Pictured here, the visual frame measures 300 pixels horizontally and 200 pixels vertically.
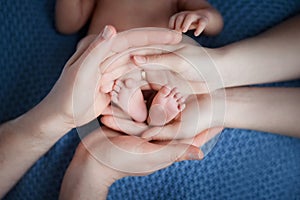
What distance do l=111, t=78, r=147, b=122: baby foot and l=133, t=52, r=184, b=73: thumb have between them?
1.5 inches

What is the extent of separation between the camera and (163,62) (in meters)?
0.73

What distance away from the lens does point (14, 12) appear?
0.88 meters

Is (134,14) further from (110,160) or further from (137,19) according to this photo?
(110,160)

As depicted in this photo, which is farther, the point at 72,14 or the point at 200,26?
the point at 72,14

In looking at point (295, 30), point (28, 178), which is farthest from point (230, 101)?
point (28, 178)

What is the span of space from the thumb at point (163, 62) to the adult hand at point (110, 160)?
0.13m

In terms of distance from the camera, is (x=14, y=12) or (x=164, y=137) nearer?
(x=164, y=137)

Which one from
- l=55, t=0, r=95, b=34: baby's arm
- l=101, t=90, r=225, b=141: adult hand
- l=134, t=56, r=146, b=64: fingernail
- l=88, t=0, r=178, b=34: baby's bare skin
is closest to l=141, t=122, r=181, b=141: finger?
l=101, t=90, r=225, b=141: adult hand

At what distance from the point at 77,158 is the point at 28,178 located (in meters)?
0.12

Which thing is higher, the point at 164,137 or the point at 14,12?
the point at 14,12

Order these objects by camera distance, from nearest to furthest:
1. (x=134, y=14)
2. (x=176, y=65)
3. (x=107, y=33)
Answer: (x=107, y=33) < (x=176, y=65) < (x=134, y=14)

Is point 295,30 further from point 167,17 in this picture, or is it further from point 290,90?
point 167,17

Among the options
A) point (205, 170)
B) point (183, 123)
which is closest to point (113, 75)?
point (183, 123)

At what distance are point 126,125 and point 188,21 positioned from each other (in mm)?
208
